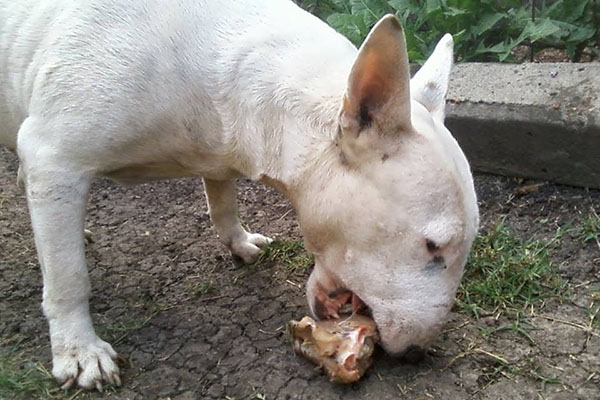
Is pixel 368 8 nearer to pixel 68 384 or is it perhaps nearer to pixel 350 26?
pixel 350 26

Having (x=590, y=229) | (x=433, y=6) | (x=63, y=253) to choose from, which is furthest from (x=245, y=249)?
(x=433, y=6)

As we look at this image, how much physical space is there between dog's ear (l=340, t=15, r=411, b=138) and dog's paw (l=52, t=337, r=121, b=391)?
118cm

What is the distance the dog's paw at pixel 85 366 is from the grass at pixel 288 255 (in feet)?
3.27

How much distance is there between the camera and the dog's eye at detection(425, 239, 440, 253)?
2289 mm

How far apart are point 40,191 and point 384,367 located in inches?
52.0

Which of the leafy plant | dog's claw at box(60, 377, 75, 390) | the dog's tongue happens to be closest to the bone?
the dog's tongue

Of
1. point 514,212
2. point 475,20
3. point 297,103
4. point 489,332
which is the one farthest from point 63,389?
point 475,20

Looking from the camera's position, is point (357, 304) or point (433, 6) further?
point (433, 6)

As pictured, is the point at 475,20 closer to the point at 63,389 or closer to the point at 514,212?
the point at 514,212

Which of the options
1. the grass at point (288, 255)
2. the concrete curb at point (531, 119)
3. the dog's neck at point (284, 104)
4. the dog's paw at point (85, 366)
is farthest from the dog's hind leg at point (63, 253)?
the concrete curb at point (531, 119)

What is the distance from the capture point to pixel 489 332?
2.87m

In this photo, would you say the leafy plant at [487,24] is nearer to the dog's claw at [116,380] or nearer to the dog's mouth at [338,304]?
the dog's mouth at [338,304]

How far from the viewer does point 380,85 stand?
7.20 feet

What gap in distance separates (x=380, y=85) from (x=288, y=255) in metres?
1.56
